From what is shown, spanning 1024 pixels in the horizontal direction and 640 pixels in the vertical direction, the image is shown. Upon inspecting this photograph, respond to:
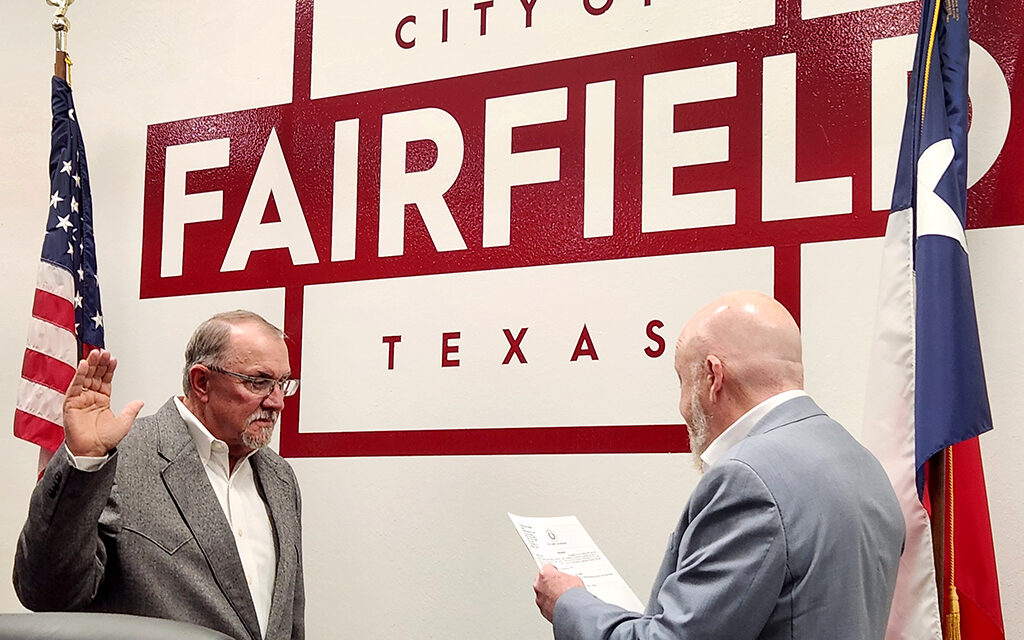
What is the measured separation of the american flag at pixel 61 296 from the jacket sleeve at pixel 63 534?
142cm

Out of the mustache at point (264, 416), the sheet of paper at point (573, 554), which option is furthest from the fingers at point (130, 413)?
the sheet of paper at point (573, 554)

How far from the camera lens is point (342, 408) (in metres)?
4.00

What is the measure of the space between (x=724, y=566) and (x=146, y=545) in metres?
1.41

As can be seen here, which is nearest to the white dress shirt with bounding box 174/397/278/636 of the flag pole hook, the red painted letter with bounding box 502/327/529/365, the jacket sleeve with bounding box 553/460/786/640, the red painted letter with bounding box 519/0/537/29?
the red painted letter with bounding box 502/327/529/365

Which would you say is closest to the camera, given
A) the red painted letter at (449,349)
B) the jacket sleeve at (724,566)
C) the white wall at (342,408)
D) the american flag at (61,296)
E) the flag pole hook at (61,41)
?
the jacket sleeve at (724,566)

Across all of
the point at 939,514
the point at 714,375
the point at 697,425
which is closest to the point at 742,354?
the point at 714,375

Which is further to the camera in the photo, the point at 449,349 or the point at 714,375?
the point at 449,349

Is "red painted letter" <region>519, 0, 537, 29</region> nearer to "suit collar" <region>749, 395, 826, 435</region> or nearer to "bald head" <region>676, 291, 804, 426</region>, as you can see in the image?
"bald head" <region>676, 291, 804, 426</region>

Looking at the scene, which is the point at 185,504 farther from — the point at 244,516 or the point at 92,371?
the point at 92,371

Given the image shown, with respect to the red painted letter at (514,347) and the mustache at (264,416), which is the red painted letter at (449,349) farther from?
the mustache at (264,416)

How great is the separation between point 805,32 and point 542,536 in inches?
65.5

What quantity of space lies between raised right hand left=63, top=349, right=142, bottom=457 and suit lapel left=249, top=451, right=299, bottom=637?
1.84 feet

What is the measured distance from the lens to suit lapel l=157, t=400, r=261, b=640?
2.84m

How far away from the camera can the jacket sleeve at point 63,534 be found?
2568 millimetres
